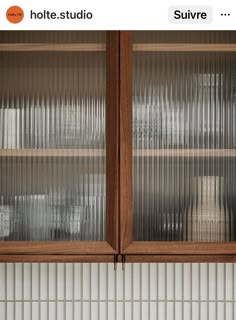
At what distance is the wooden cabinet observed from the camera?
63.1 inches

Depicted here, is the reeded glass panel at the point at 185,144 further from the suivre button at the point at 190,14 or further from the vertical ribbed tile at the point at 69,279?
the suivre button at the point at 190,14

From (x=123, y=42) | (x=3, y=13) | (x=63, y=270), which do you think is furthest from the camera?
Result: (x=63, y=270)

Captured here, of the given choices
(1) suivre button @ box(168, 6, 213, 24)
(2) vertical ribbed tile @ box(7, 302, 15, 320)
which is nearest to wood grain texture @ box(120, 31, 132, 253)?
(2) vertical ribbed tile @ box(7, 302, 15, 320)

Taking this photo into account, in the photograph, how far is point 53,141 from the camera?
164cm

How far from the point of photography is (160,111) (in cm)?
164

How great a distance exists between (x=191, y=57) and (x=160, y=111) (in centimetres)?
18

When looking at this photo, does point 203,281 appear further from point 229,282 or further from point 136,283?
point 136,283

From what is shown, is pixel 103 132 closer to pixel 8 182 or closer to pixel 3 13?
pixel 8 182

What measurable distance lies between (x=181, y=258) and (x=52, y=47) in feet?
2.37

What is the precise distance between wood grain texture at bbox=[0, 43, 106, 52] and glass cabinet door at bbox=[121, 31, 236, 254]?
12cm

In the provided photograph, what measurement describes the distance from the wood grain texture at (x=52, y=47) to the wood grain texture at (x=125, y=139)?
75 mm

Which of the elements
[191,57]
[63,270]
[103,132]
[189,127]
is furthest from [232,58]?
[63,270]

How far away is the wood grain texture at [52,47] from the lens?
162 centimetres

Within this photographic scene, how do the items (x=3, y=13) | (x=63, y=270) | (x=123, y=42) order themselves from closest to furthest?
(x=3, y=13) → (x=123, y=42) → (x=63, y=270)
